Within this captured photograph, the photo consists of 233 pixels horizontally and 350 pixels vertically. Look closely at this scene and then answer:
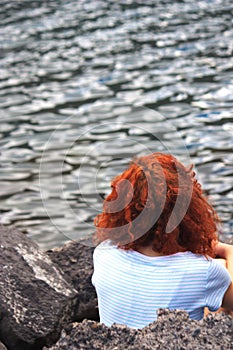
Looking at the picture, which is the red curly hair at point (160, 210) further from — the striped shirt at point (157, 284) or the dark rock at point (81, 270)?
the dark rock at point (81, 270)

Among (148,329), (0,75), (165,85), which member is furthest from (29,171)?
(148,329)

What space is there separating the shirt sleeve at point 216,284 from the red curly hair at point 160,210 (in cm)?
13

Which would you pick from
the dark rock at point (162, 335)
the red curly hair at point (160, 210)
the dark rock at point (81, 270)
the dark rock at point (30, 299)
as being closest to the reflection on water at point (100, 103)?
the dark rock at point (81, 270)

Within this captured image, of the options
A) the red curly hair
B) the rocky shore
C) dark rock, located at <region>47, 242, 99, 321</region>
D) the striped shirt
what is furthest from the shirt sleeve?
dark rock, located at <region>47, 242, 99, 321</region>

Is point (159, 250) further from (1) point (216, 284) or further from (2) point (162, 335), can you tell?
(2) point (162, 335)

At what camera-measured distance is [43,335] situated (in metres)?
5.03

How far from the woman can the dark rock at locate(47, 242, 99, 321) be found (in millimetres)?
1306

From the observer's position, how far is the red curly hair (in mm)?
3885

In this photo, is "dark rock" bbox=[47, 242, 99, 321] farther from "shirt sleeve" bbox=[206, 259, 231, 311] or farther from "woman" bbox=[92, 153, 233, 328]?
"shirt sleeve" bbox=[206, 259, 231, 311]

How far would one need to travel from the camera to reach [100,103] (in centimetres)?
1105

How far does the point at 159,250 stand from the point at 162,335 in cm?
71

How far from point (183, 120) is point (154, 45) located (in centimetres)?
365

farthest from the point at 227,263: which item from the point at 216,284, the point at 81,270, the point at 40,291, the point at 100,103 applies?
the point at 100,103

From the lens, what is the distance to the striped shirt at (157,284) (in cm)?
386
